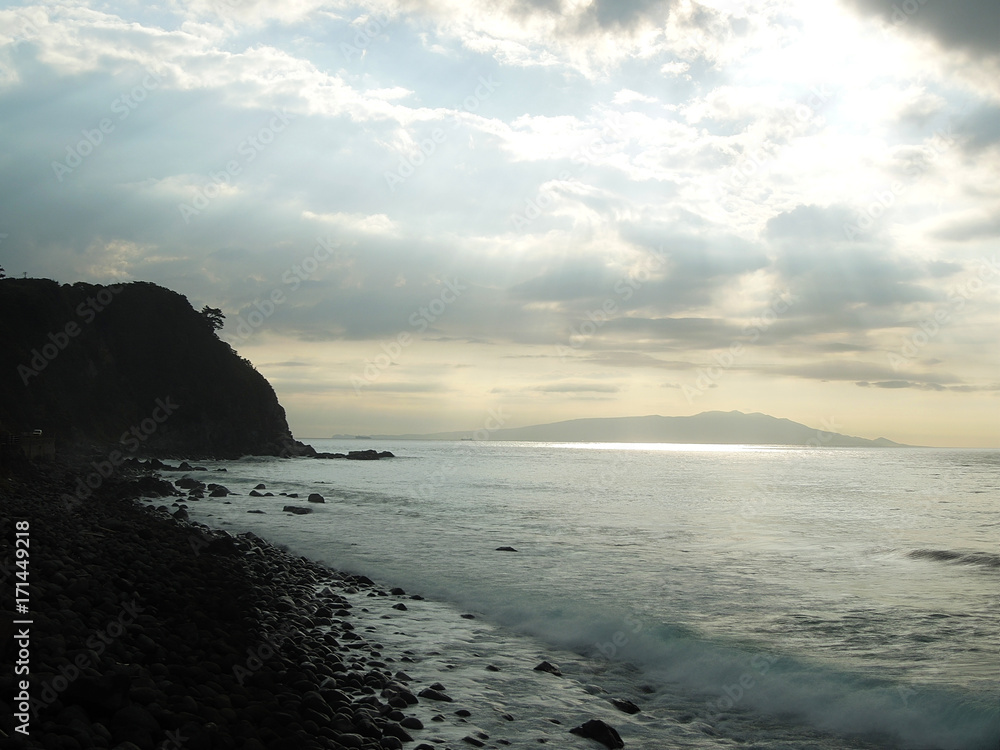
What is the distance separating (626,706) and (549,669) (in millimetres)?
1848

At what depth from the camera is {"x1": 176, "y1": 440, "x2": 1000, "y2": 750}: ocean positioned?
8961mm

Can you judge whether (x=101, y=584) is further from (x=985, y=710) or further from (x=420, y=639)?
(x=985, y=710)

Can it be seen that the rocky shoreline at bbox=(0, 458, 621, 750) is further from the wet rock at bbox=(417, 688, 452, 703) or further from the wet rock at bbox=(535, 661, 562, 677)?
the wet rock at bbox=(535, 661, 562, 677)

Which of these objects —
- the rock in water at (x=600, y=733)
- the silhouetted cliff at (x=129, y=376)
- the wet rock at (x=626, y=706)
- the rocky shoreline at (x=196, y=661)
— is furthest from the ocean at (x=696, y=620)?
the silhouetted cliff at (x=129, y=376)

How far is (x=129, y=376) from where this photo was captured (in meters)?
85.4

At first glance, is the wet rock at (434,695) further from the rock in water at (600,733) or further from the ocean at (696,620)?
the rock in water at (600,733)

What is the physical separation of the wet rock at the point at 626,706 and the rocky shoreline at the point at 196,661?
1277 mm

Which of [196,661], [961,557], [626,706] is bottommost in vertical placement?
[961,557]

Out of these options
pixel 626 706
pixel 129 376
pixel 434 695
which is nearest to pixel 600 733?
pixel 626 706

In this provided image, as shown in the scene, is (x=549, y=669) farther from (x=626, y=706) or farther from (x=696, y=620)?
(x=696, y=620)

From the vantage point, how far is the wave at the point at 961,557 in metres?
21.1

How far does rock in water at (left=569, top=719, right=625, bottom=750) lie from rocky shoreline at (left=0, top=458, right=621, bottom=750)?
18 millimetres

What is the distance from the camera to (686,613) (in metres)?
14.1

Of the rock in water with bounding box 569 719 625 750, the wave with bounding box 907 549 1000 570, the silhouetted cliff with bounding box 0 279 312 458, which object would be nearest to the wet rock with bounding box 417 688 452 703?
the rock in water with bounding box 569 719 625 750
